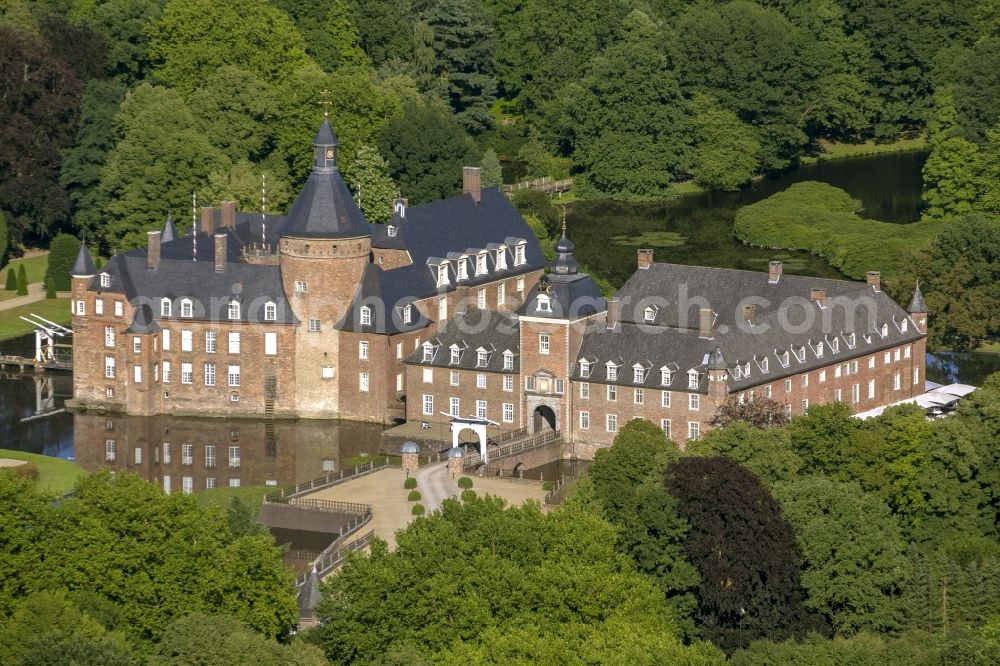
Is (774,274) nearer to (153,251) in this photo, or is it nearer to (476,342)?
(476,342)

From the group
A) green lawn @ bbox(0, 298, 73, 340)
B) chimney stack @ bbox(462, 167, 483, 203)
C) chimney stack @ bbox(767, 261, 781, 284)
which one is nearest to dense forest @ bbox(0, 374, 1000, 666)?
chimney stack @ bbox(767, 261, 781, 284)

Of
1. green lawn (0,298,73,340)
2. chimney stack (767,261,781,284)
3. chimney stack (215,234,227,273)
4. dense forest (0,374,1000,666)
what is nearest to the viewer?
dense forest (0,374,1000,666)

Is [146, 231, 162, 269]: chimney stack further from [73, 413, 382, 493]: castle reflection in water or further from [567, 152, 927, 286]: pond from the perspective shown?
[567, 152, 927, 286]: pond

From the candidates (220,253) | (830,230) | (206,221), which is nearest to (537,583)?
(220,253)

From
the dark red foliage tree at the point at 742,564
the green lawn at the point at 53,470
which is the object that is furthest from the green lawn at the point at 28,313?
the dark red foliage tree at the point at 742,564

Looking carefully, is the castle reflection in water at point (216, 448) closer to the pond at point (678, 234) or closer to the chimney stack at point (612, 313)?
the chimney stack at point (612, 313)

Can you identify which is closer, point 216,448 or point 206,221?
point 216,448

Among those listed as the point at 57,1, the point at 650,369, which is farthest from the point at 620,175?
the point at 650,369
